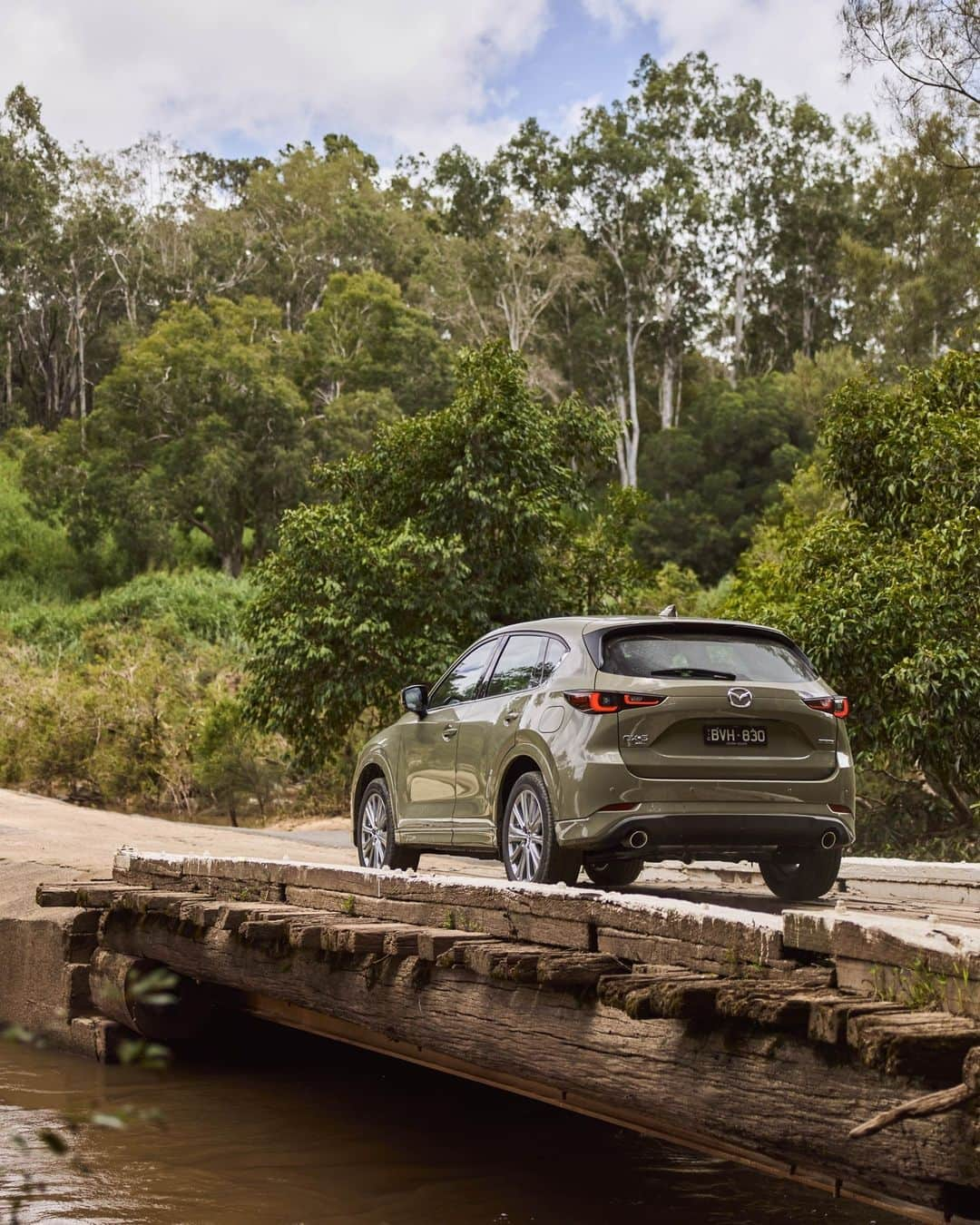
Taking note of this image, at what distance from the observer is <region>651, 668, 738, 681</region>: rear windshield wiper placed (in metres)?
8.30

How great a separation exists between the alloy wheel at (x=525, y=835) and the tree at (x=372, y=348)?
3994 cm

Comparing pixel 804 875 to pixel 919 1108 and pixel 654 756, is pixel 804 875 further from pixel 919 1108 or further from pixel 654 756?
pixel 919 1108

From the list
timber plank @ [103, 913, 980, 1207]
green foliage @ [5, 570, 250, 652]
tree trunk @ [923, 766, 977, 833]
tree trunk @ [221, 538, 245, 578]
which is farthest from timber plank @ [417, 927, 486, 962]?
tree trunk @ [221, 538, 245, 578]

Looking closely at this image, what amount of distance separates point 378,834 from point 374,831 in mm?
93

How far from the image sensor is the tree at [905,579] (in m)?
15.2

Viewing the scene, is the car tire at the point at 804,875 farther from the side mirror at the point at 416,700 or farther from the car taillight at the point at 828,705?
the side mirror at the point at 416,700

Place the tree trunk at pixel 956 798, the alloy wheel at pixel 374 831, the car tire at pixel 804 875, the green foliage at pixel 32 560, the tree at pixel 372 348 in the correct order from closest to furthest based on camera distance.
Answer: the car tire at pixel 804 875 → the alloy wheel at pixel 374 831 → the tree trunk at pixel 956 798 → the green foliage at pixel 32 560 → the tree at pixel 372 348

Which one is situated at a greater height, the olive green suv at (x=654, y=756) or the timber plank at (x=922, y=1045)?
the olive green suv at (x=654, y=756)

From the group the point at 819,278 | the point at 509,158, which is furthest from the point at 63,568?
the point at 819,278

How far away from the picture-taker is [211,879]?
9.46m

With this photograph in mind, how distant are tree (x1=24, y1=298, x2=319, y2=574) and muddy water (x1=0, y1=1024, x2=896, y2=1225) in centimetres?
3660

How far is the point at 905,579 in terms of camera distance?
15867 mm

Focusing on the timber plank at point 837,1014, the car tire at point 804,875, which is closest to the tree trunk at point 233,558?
the car tire at point 804,875

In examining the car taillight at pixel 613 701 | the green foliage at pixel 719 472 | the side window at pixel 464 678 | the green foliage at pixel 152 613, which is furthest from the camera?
the green foliage at pixel 719 472
